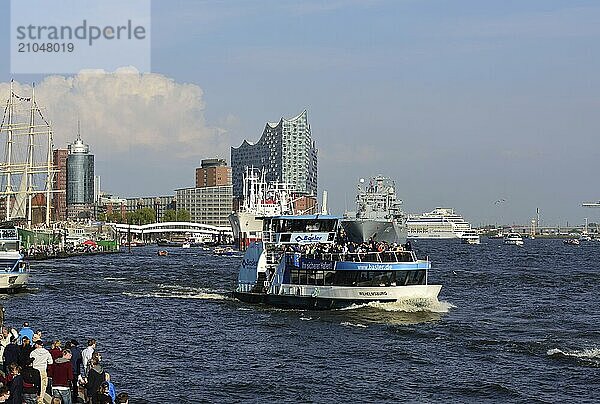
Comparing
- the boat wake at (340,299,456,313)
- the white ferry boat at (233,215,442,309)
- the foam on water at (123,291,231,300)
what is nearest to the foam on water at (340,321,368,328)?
the boat wake at (340,299,456,313)

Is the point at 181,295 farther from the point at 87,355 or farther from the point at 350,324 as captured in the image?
the point at 87,355

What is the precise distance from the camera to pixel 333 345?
51.1 meters

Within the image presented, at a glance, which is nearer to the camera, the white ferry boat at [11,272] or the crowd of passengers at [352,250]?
the crowd of passengers at [352,250]

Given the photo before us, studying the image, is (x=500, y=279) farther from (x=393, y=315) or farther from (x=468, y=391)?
(x=468, y=391)

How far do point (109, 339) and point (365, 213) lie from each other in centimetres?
13706

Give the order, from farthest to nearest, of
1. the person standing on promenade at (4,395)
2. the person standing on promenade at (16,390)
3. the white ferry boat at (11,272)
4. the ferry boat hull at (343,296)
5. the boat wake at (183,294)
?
the white ferry boat at (11,272)
the boat wake at (183,294)
the ferry boat hull at (343,296)
the person standing on promenade at (16,390)
the person standing on promenade at (4,395)

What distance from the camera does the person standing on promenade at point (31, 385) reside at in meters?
25.2

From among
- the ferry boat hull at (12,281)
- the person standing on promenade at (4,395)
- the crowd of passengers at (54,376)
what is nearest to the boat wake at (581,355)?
the crowd of passengers at (54,376)

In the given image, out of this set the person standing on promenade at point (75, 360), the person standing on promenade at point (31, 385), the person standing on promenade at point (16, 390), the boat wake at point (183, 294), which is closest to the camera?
the person standing on promenade at point (16, 390)

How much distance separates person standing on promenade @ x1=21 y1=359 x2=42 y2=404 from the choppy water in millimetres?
11045

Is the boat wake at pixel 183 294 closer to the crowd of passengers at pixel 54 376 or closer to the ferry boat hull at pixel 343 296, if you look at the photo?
the ferry boat hull at pixel 343 296

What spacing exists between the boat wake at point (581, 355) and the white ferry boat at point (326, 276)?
549 inches

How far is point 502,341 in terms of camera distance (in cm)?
5350

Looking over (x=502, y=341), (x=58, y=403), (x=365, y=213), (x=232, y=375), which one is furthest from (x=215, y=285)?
(x=365, y=213)
